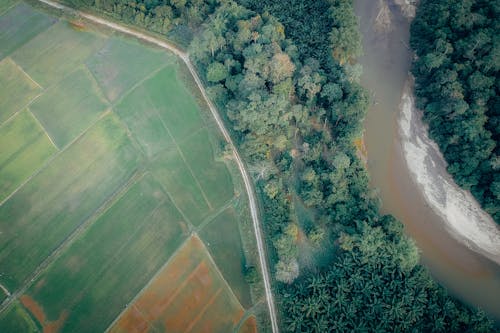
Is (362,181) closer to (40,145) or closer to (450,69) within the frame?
(450,69)

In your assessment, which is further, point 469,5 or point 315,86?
point 469,5

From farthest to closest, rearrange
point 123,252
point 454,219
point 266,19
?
1. point 266,19
2. point 454,219
3. point 123,252

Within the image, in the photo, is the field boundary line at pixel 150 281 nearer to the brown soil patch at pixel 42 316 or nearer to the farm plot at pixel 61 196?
the brown soil patch at pixel 42 316

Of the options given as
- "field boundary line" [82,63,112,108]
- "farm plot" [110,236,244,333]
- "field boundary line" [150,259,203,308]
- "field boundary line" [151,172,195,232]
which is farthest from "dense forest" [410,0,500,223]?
"field boundary line" [82,63,112,108]

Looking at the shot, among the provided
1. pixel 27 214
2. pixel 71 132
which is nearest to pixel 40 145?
pixel 71 132

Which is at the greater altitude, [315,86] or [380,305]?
[315,86]

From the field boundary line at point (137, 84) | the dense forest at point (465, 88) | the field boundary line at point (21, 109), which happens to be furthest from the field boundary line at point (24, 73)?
the dense forest at point (465, 88)
